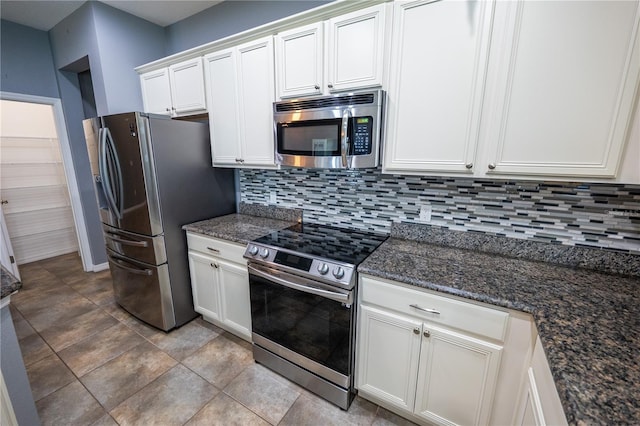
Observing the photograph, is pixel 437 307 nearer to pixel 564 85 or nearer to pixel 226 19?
pixel 564 85

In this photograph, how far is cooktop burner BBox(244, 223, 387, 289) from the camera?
4.73 ft

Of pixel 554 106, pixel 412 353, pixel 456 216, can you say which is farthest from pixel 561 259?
pixel 412 353

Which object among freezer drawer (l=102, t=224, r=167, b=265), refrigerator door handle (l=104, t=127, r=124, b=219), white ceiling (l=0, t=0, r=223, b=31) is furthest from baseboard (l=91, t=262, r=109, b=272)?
white ceiling (l=0, t=0, r=223, b=31)

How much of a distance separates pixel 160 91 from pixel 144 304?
6.27 feet

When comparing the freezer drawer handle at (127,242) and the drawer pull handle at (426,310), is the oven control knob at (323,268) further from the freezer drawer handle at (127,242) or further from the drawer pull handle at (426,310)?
the freezer drawer handle at (127,242)

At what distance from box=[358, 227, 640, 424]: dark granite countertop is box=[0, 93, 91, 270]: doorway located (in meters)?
3.99

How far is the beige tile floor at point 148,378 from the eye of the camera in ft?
5.13

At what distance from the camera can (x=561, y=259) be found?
142cm

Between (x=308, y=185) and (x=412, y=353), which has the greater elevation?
(x=308, y=185)

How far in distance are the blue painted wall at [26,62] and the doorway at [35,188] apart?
1.80ft

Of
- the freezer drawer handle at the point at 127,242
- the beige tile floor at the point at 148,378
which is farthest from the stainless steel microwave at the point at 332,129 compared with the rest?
the beige tile floor at the point at 148,378

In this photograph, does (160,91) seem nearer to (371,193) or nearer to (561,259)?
(371,193)

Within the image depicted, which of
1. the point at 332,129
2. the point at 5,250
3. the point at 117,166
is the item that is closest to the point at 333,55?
the point at 332,129

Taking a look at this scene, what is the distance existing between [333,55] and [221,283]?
1786 millimetres
